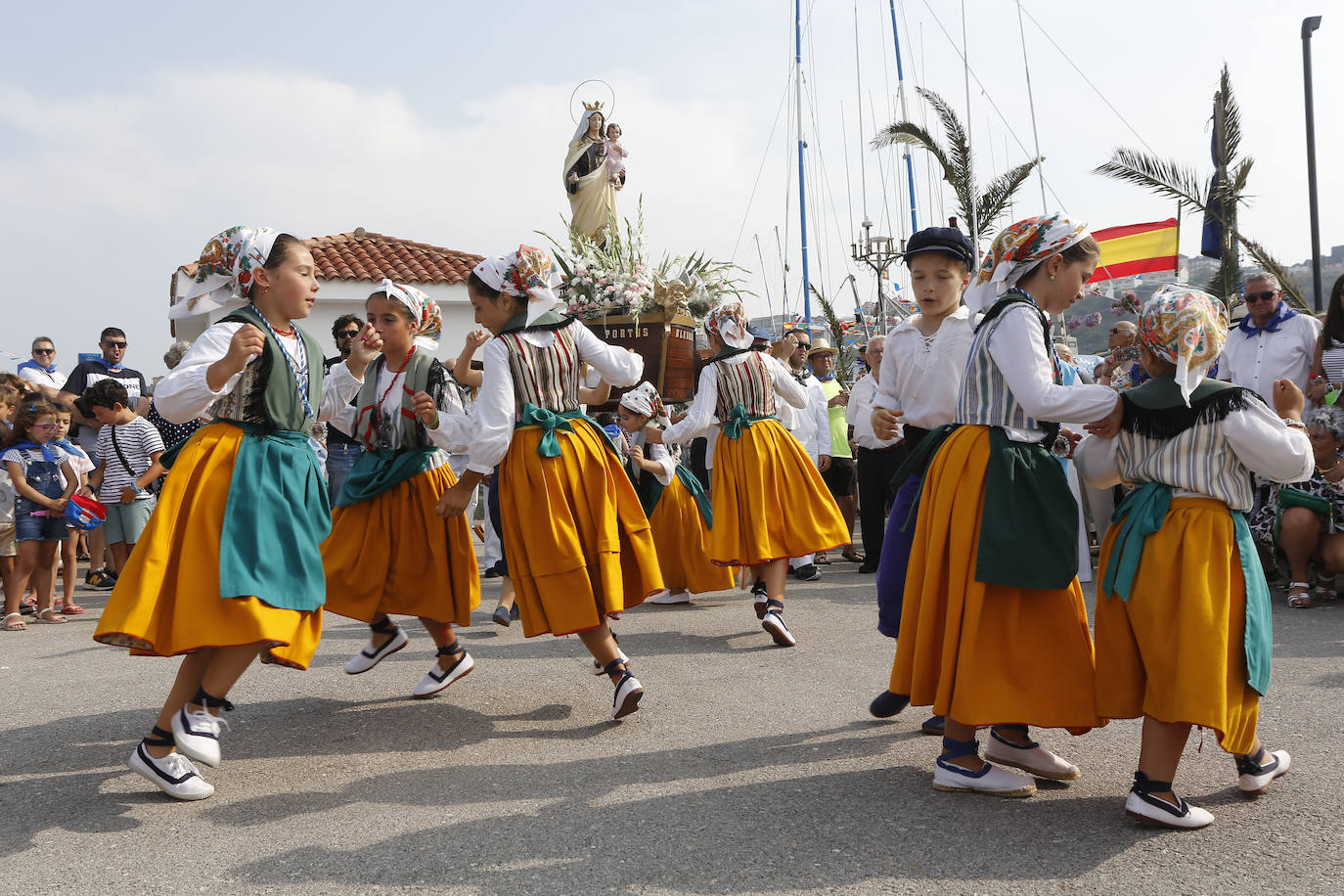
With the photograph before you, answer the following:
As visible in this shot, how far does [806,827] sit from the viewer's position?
329 centimetres

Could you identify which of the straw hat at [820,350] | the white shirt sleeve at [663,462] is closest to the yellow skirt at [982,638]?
the white shirt sleeve at [663,462]

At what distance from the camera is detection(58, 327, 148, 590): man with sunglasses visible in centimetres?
970

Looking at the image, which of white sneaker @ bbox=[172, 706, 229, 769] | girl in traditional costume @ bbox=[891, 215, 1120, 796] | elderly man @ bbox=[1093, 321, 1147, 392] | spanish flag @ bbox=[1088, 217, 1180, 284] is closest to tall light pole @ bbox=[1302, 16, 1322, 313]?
spanish flag @ bbox=[1088, 217, 1180, 284]

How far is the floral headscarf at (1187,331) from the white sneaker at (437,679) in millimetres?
3385

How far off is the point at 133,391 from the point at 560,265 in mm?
5121

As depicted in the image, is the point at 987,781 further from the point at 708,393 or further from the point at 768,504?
the point at 708,393

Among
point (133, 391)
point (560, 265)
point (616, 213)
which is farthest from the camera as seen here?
point (616, 213)

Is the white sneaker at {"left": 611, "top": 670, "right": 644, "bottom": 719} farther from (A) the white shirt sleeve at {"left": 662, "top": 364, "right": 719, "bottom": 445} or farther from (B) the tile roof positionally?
(B) the tile roof

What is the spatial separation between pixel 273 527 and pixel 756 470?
3.49 meters

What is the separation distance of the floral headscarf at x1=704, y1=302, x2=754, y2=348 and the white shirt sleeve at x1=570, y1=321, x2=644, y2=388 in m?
2.20

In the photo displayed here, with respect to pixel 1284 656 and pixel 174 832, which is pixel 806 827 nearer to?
pixel 174 832

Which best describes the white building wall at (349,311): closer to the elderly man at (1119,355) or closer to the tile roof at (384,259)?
the tile roof at (384,259)

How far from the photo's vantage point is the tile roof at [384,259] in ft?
72.4

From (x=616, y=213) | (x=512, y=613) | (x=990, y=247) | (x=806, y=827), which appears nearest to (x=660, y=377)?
(x=512, y=613)
